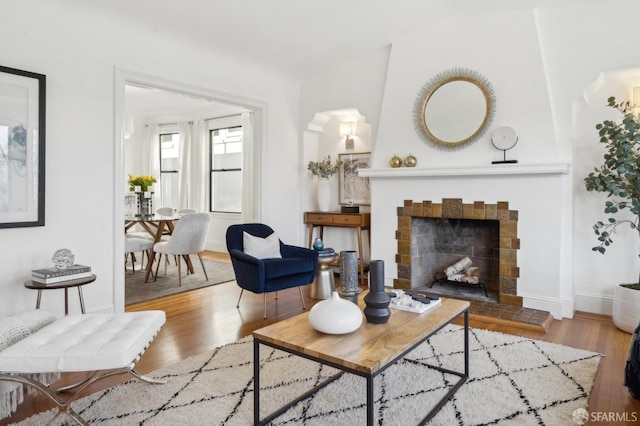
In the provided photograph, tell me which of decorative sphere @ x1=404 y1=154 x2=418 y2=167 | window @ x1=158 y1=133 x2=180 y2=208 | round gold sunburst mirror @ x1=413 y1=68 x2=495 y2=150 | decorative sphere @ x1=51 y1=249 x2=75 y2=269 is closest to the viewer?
decorative sphere @ x1=51 y1=249 x2=75 y2=269

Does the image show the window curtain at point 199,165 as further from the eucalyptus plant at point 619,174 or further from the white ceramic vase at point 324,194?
the eucalyptus plant at point 619,174

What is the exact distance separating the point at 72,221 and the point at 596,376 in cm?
384

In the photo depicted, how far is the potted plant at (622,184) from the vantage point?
3.20m

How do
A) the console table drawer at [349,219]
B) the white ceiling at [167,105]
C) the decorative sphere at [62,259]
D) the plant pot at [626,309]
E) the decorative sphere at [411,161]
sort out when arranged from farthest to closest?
1. the white ceiling at [167,105]
2. the console table drawer at [349,219]
3. the decorative sphere at [411,161]
4. the plant pot at [626,309]
5. the decorative sphere at [62,259]

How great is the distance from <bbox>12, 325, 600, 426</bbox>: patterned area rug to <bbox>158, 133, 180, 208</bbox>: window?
5.99 metres

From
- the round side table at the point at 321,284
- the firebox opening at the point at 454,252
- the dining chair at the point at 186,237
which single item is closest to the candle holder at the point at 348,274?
the round side table at the point at 321,284

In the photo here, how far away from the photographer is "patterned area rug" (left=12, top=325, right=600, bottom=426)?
209cm

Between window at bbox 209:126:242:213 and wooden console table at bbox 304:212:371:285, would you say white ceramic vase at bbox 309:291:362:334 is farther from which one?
window at bbox 209:126:242:213

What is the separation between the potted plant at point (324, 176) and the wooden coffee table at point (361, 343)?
328cm

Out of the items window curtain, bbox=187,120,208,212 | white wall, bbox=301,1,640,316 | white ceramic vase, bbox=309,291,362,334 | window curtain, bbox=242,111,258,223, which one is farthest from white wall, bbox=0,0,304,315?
window curtain, bbox=187,120,208,212

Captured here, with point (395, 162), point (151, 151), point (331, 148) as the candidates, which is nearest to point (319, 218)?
point (331, 148)

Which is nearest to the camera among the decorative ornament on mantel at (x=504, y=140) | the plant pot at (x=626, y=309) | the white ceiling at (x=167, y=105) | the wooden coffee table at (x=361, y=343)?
the wooden coffee table at (x=361, y=343)

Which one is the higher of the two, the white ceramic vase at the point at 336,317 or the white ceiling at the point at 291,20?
the white ceiling at the point at 291,20

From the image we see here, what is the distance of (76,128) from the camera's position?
339cm
